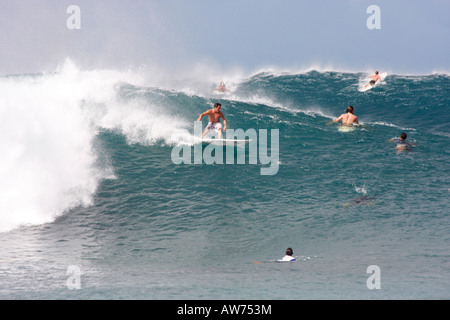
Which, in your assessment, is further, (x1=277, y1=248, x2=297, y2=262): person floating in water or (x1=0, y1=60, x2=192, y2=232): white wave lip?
(x1=0, y1=60, x2=192, y2=232): white wave lip

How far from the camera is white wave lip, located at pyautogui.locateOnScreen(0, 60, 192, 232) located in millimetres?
12539

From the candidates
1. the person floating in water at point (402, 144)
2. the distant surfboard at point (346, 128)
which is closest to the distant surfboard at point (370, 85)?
the distant surfboard at point (346, 128)

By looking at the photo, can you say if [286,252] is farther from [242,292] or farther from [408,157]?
[408,157]

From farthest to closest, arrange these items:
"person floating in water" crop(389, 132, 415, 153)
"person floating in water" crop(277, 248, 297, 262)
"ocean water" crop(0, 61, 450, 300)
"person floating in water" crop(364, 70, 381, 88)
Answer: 1. "person floating in water" crop(364, 70, 381, 88)
2. "person floating in water" crop(389, 132, 415, 153)
3. "person floating in water" crop(277, 248, 297, 262)
4. "ocean water" crop(0, 61, 450, 300)

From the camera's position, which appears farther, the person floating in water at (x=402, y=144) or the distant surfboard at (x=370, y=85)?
the distant surfboard at (x=370, y=85)

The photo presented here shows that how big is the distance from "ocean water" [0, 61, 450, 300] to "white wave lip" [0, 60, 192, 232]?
6 centimetres

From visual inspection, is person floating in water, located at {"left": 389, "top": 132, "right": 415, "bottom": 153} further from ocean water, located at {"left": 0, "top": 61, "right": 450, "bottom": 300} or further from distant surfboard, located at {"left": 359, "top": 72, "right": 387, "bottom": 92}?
distant surfboard, located at {"left": 359, "top": 72, "right": 387, "bottom": 92}

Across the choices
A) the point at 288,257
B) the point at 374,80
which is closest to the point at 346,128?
the point at 374,80

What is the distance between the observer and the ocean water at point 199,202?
735cm

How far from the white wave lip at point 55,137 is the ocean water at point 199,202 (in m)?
0.06

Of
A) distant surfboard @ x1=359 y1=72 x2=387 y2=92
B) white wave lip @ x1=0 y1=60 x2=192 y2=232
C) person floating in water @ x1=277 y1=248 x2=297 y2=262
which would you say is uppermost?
distant surfboard @ x1=359 y1=72 x2=387 y2=92

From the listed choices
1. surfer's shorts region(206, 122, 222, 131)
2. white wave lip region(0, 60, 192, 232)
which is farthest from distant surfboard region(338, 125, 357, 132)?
white wave lip region(0, 60, 192, 232)

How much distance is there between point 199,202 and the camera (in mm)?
12359

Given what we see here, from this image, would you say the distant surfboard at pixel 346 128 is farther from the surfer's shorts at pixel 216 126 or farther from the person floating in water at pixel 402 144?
the surfer's shorts at pixel 216 126
